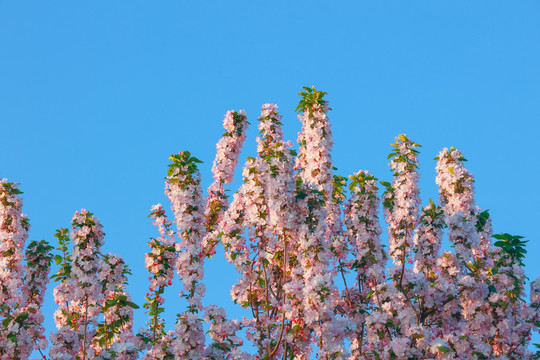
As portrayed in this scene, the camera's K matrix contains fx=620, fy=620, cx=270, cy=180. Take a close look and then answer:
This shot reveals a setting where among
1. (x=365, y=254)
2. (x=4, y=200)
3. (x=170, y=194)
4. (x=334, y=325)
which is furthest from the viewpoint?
(x=4, y=200)

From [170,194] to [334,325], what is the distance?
5472mm

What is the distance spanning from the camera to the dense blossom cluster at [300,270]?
44.9 ft

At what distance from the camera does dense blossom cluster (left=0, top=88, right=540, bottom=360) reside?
13672 mm

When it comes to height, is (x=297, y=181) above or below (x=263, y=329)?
above

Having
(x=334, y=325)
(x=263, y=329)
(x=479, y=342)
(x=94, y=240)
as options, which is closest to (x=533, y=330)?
(x=479, y=342)

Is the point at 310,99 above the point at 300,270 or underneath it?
above

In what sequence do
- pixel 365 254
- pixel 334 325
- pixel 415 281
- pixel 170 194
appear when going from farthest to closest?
pixel 365 254, pixel 170 194, pixel 415 281, pixel 334 325

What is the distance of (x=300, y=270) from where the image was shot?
47.6ft

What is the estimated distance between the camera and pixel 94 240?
15.3m

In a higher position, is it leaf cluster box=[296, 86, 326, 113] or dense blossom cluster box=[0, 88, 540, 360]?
leaf cluster box=[296, 86, 326, 113]

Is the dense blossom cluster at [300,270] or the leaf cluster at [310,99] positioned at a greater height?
the leaf cluster at [310,99]

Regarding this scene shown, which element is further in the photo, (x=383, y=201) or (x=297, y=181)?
(x=383, y=201)

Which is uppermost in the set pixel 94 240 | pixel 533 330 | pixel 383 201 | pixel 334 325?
pixel 383 201

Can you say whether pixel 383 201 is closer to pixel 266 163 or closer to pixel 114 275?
pixel 266 163
